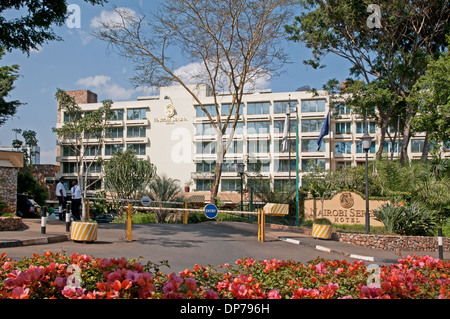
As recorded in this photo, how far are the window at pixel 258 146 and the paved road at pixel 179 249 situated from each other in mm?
36133

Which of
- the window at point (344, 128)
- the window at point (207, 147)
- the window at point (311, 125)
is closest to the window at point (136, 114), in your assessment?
the window at point (207, 147)

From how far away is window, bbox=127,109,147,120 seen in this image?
55.8m

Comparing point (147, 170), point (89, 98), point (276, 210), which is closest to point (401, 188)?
point (276, 210)

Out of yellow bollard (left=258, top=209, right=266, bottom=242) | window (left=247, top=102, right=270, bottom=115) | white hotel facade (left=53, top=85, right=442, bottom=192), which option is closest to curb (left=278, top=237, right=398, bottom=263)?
yellow bollard (left=258, top=209, right=266, bottom=242)

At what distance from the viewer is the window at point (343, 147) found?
5122 cm

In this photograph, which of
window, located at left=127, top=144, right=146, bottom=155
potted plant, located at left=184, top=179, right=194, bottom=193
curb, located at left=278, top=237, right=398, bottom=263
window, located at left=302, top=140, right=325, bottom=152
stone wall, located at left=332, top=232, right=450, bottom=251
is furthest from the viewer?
window, located at left=127, top=144, right=146, bottom=155

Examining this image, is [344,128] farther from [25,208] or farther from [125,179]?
[25,208]

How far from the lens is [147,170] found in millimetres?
34750

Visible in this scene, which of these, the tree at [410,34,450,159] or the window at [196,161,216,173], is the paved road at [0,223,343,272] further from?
the window at [196,161,216,173]

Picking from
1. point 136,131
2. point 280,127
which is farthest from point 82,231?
point 136,131

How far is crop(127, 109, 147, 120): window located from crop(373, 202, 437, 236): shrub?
43.3m

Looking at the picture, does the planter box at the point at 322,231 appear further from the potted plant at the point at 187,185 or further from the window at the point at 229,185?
the window at the point at 229,185

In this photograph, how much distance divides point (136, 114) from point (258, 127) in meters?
16.9

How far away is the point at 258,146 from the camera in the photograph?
51844mm
